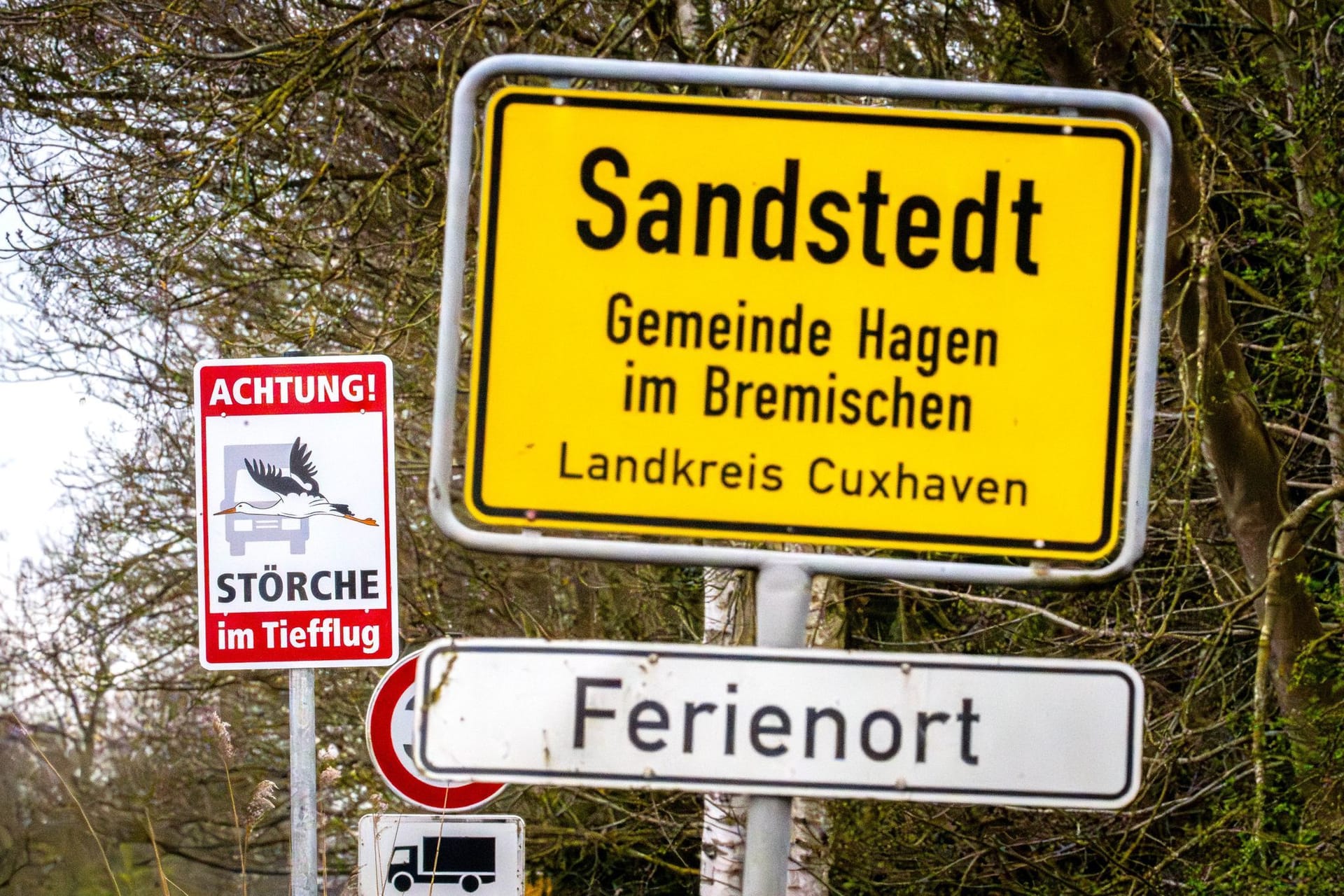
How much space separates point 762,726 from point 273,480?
2938 mm

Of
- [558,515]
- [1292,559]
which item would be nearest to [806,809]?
[1292,559]

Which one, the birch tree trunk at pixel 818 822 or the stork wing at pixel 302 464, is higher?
the stork wing at pixel 302 464

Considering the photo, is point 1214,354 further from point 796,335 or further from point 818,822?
point 796,335

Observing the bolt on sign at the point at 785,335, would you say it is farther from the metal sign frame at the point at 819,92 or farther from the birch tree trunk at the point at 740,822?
the birch tree trunk at the point at 740,822

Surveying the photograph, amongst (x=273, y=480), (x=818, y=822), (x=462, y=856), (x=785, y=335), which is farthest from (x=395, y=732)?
(x=818, y=822)

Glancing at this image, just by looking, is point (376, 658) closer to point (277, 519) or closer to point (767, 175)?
point (277, 519)

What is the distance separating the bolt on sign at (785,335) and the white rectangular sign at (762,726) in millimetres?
170

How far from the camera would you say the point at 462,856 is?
5055mm

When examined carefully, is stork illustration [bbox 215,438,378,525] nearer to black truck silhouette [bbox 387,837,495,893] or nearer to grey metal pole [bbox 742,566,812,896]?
black truck silhouette [bbox 387,837,495,893]

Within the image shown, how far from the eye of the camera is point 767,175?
73.4 inches

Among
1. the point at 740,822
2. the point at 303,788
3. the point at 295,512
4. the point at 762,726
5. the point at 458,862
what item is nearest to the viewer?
the point at 762,726

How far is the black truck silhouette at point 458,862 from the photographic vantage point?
5043 millimetres

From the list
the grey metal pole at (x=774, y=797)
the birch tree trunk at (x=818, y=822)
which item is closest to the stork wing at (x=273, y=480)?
the grey metal pole at (x=774, y=797)

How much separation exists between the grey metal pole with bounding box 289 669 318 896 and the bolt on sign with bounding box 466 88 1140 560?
8.18 ft
